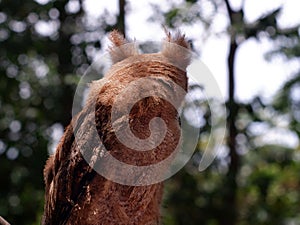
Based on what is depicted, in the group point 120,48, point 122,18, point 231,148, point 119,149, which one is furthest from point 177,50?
point 231,148

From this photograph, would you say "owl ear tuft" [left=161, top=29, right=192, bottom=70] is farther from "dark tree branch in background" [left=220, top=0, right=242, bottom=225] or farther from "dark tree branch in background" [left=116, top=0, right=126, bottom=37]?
"dark tree branch in background" [left=220, top=0, right=242, bottom=225]

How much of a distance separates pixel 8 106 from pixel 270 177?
9.51 ft

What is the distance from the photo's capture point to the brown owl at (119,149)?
5.74 feet

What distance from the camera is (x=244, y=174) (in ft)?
23.1

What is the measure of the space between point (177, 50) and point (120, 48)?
0.61 feet

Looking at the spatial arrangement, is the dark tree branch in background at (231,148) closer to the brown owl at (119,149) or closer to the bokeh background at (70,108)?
the bokeh background at (70,108)

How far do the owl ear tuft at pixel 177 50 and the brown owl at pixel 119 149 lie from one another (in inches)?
3.1

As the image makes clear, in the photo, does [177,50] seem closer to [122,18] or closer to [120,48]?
[120,48]

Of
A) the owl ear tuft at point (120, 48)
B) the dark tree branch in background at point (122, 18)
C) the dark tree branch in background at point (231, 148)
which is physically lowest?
the dark tree branch in background at point (231, 148)

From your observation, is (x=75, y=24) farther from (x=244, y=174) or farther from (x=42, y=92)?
(x=244, y=174)

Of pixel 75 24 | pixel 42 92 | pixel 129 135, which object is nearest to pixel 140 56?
pixel 129 135

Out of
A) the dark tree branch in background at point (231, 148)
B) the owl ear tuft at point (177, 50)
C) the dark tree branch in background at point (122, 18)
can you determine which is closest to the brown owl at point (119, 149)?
the owl ear tuft at point (177, 50)

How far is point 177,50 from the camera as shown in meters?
2.01

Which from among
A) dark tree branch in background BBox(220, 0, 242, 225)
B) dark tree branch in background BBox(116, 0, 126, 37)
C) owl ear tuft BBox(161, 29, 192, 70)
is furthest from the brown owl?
dark tree branch in background BBox(220, 0, 242, 225)
